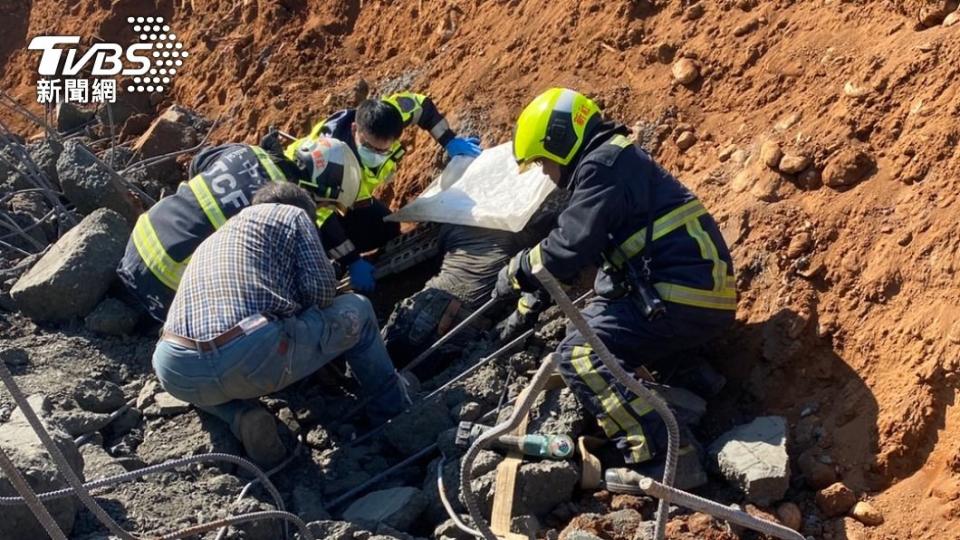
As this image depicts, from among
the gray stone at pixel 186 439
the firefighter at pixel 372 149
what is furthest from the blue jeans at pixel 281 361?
the firefighter at pixel 372 149

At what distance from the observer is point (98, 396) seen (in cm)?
671

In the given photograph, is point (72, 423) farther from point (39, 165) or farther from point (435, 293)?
point (39, 165)

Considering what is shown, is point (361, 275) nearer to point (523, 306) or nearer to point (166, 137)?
point (523, 306)

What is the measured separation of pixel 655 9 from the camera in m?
7.82

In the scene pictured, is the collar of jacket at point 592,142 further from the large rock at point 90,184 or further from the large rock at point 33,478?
the large rock at point 90,184

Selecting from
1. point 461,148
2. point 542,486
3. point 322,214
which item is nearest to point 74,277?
point 322,214

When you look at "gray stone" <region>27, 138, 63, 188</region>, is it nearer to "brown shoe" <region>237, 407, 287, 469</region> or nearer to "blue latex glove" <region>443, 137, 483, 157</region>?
"blue latex glove" <region>443, 137, 483, 157</region>

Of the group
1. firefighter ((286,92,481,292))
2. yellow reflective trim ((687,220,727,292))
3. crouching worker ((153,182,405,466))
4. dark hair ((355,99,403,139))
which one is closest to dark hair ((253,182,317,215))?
crouching worker ((153,182,405,466))

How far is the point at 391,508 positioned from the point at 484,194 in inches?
85.8

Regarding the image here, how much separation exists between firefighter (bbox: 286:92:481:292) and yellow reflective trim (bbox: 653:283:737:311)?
6.65 ft

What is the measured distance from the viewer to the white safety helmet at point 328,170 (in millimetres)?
7082

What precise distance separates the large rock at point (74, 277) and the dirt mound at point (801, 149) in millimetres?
1928

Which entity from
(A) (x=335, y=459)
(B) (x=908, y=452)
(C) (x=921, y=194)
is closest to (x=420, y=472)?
(A) (x=335, y=459)

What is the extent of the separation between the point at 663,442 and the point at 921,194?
1.77m
